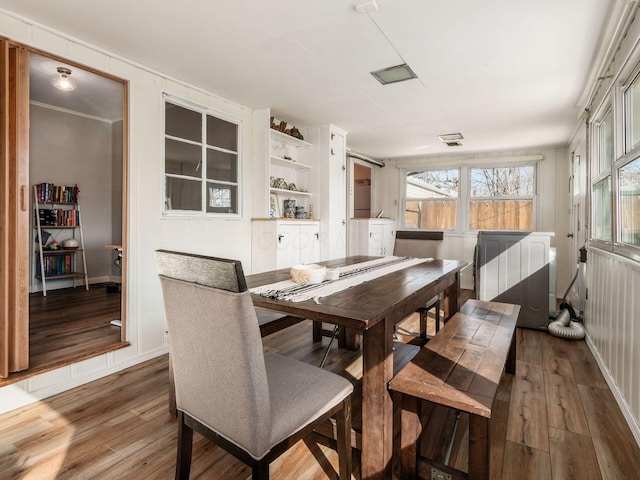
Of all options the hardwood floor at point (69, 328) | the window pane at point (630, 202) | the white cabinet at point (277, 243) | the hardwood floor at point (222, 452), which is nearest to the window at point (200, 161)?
the white cabinet at point (277, 243)

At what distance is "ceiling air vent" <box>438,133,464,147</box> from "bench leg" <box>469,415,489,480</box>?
4295 millimetres

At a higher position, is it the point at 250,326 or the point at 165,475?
the point at 250,326

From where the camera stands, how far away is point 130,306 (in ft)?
9.23

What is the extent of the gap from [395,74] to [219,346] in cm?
268

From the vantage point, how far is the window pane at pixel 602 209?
274 cm

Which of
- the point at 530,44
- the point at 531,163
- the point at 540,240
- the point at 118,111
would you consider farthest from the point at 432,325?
the point at 118,111

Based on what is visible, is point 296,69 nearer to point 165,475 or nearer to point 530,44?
point 530,44

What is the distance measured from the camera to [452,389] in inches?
53.3

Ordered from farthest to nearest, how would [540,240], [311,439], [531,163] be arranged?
[531,163] < [540,240] < [311,439]

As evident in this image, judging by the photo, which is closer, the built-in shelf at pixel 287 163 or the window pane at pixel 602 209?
the window pane at pixel 602 209

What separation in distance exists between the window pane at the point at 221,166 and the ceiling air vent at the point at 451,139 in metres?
2.92

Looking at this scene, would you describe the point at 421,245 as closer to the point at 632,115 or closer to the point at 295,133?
the point at 632,115

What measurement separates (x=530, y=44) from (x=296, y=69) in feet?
5.54

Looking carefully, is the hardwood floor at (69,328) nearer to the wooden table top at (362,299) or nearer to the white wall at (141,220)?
the white wall at (141,220)
